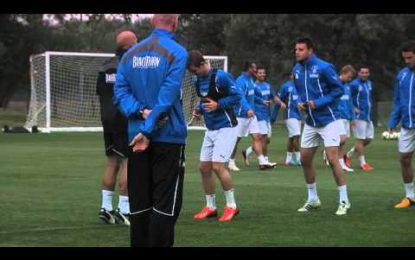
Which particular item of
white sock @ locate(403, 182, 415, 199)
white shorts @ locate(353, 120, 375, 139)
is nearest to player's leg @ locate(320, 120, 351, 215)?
white sock @ locate(403, 182, 415, 199)

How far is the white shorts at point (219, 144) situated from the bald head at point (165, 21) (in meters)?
3.84

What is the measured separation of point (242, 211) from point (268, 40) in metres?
46.2

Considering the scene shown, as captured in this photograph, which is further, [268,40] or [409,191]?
[268,40]

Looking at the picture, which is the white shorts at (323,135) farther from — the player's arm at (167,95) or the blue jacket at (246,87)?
the blue jacket at (246,87)

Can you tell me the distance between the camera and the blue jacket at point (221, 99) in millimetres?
10414

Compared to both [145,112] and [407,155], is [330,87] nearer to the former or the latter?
[407,155]

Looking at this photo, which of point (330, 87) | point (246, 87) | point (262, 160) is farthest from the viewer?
point (262, 160)

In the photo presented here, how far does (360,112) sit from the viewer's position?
1889 cm

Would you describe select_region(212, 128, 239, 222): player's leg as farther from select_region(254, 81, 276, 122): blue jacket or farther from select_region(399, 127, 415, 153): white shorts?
select_region(254, 81, 276, 122): blue jacket

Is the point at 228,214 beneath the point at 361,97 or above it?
beneath

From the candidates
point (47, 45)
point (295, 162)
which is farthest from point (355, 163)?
point (47, 45)

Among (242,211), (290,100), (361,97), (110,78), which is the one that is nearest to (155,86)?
(110,78)

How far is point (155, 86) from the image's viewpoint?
22.0ft

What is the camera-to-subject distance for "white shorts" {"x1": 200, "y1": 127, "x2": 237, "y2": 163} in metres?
10.5
